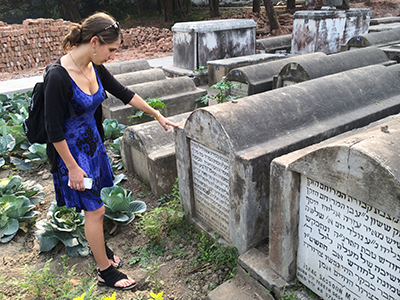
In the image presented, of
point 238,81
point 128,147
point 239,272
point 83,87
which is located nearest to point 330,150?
point 239,272

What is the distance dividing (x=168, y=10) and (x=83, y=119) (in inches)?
824

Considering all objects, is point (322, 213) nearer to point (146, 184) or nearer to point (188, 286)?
point (188, 286)

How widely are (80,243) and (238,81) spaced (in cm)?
387

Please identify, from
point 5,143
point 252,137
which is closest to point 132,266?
point 252,137

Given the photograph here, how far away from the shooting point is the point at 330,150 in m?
1.60

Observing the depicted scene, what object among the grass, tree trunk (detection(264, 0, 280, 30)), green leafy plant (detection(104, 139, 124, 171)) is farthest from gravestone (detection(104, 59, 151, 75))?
tree trunk (detection(264, 0, 280, 30))

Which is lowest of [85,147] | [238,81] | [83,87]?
[238,81]

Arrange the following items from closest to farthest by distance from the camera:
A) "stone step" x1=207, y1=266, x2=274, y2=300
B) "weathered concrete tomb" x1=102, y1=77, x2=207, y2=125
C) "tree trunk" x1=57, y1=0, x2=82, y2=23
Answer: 1. "stone step" x1=207, y1=266, x2=274, y2=300
2. "weathered concrete tomb" x1=102, y1=77, x2=207, y2=125
3. "tree trunk" x1=57, y1=0, x2=82, y2=23

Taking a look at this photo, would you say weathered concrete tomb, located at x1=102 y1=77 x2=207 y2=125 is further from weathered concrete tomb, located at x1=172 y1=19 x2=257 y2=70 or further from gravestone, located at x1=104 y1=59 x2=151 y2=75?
weathered concrete tomb, located at x1=172 y1=19 x2=257 y2=70

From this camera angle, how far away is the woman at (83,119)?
1902 millimetres

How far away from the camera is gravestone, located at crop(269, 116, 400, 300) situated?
1466mm

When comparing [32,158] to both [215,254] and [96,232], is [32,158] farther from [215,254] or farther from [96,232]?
[215,254]

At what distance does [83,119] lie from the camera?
6.91 ft

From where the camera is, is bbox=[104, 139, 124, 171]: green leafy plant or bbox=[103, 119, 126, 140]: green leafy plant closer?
bbox=[104, 139, 124, 171]: green leafy plant
